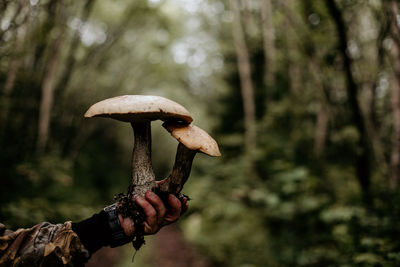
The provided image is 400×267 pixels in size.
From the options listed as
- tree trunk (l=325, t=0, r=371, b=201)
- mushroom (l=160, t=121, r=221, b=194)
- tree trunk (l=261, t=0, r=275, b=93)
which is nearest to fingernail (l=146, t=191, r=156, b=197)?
mushroom (l=160, t=121, r=221, b=194)

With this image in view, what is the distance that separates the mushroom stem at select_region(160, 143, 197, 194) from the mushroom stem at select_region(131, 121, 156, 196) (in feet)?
0.42

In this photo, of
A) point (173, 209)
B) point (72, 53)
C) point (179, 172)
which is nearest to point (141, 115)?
point (179, 172)

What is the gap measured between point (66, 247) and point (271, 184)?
199 inches

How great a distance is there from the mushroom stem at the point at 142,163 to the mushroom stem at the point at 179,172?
13cm

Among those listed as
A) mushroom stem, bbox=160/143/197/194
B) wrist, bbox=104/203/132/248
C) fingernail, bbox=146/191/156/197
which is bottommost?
wrist, bbox=104/203/132/248

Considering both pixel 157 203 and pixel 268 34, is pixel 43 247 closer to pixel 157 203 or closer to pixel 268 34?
pixel 157 203

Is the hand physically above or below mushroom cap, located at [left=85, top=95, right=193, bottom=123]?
below

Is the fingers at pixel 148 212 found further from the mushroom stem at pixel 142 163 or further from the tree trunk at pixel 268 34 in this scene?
the tree trunk at pixel 268 34

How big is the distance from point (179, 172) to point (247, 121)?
5.67 metres

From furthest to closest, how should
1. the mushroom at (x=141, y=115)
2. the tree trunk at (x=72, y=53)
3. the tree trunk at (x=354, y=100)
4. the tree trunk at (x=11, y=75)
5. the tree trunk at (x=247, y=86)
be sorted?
the tree trunk at (x=247, y=86), the tree trunk at (x=72, y=53), the tree trunk at (x=11, y=75), the tree trunk at (x=354, y=100), the mushroom at (x=141, y=115)

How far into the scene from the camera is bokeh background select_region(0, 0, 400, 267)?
142 inches

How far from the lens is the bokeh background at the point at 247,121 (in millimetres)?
3596

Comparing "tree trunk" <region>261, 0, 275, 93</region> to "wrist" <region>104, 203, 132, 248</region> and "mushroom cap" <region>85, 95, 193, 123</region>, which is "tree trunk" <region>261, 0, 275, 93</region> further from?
"wrist" <region>104, 203, 132, 248</region>

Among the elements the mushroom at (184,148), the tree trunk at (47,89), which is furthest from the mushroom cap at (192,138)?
the tree trunk at (47,89)
